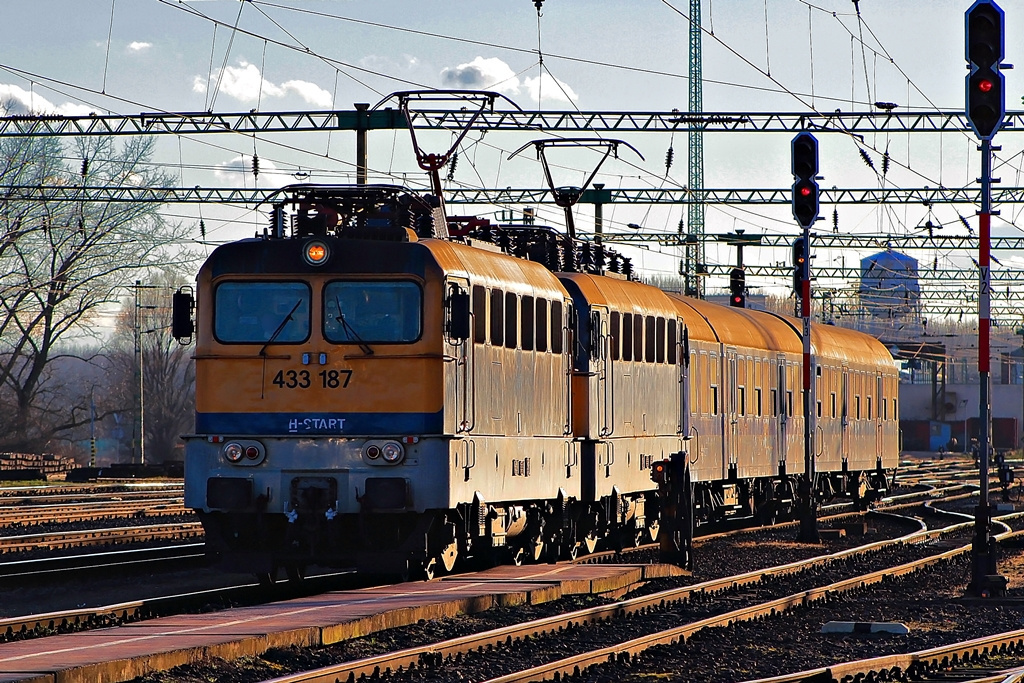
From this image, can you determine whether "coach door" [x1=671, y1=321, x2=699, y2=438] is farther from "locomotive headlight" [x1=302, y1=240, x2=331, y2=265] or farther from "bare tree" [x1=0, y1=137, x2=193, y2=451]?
"bare tree" [x1=0, y1=137, x2=193, y2=451]

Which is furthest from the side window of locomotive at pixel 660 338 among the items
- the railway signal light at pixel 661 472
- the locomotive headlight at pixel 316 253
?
the locomotive headlight at pixel 316 253

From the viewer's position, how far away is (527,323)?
57.6 feet

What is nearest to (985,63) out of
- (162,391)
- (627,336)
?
(627,336)

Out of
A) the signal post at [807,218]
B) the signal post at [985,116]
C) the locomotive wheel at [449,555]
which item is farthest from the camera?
the signal post at [807,218]

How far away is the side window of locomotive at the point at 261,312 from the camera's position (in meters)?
15.3

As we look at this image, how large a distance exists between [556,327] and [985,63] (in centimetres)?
540

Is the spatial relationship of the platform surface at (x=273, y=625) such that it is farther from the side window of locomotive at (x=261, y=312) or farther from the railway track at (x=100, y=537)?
the railway track at (x=100, y=537)

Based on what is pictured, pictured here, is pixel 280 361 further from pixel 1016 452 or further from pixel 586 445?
pixel 1016 452

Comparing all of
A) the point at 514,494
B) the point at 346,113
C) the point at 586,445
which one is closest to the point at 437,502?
the point at 514,494

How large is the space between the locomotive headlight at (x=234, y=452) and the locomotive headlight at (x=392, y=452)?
1310 millimetres

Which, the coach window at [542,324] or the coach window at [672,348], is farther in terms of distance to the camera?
the coach window at [672,348]

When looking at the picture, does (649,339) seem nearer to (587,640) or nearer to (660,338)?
(660,338)

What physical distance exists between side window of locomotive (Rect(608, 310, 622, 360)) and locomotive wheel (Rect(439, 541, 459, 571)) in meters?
4.79

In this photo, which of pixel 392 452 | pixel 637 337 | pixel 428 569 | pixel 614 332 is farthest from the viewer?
pixel 637 337
